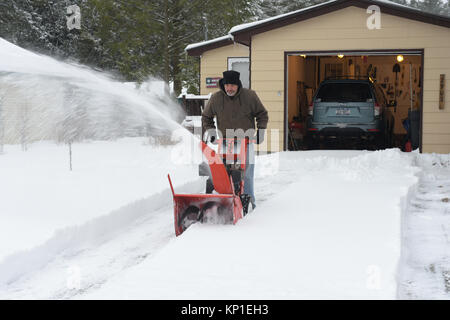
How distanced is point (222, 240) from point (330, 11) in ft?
35.6

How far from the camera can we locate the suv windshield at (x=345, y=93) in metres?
16.8

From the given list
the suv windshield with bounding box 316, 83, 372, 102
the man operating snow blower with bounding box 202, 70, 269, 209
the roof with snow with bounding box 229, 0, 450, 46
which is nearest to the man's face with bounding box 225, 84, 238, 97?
the man operating snow blower with bounding box 202, 70, 269, 209

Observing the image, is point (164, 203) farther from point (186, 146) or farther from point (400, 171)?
point (186, 146)

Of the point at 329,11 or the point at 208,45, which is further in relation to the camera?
the point at 208,45

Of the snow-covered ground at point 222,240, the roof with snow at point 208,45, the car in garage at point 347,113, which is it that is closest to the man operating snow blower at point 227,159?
the snow-covered ground at point 222,240

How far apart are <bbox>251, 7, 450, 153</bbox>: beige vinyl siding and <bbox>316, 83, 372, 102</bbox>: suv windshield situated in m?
1.26

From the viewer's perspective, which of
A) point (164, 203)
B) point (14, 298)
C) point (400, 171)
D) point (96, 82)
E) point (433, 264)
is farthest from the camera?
point (400, 171)

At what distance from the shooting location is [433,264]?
20.3 feet

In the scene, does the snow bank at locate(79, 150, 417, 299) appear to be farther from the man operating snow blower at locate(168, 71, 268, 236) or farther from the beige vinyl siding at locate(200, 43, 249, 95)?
the beige vinyl siding at locate(200, 43, 249, 95)

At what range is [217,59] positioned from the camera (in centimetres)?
2116

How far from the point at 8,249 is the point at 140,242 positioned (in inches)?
64.2

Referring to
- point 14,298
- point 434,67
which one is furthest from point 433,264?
point 434,67

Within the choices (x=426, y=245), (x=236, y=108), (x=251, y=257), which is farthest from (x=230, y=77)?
(x=426, y=245)

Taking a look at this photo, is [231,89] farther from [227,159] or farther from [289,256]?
[289,256]
